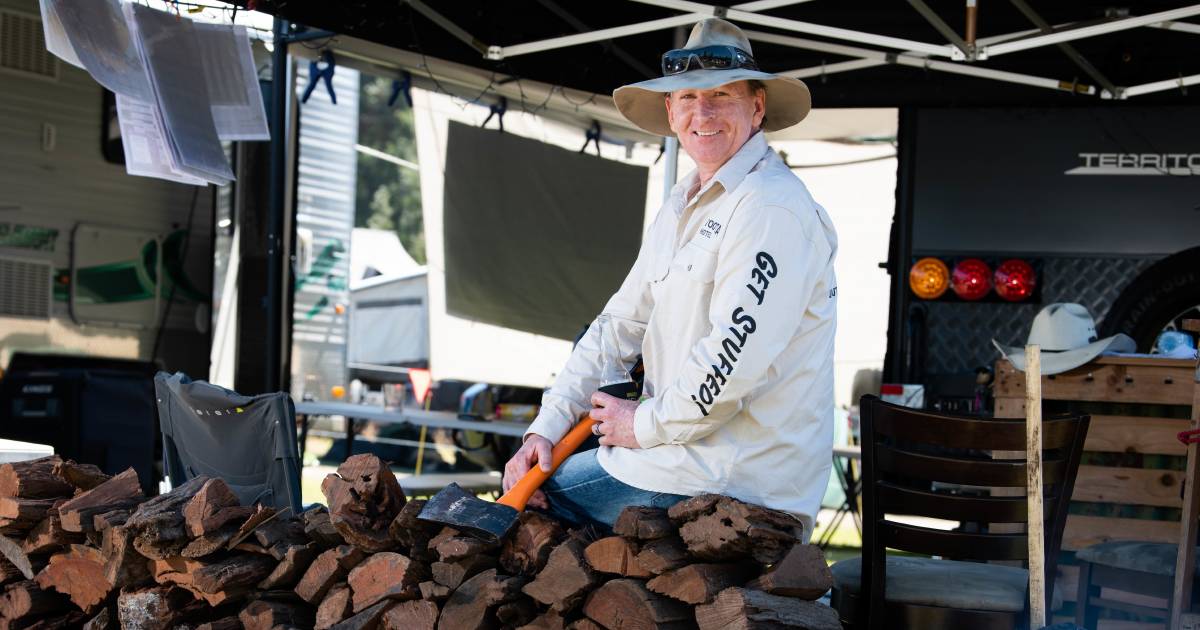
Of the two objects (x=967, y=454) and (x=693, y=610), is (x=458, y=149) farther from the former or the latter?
(x=693, y=610)

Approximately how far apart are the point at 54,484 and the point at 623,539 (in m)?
1.98

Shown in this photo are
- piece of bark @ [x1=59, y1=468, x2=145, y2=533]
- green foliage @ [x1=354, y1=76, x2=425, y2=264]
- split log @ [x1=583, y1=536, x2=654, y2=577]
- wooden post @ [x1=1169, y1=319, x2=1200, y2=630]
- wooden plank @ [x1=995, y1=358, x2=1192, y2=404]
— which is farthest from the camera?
green foliage @ [x1=354, y1=76, x2=425, y2=264]

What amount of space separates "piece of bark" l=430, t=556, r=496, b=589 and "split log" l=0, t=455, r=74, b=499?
151cm

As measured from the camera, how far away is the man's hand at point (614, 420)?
276cm

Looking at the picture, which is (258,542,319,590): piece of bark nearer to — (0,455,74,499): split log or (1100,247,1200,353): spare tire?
(0,455,74,499): split log

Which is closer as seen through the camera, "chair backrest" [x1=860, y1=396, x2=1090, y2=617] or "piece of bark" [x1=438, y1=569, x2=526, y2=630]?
"piece of bark" [x1=438, y1=569, x2=526, y2=630]

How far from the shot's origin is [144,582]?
3.36 m

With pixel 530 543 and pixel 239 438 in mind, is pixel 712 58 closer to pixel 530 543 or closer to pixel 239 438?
pixel 530 543

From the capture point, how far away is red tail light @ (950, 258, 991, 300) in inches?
248

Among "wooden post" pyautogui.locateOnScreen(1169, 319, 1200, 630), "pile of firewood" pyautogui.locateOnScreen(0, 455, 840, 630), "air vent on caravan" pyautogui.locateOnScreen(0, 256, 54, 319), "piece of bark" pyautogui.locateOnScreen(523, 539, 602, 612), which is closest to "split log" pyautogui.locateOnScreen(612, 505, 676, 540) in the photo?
"pile of firewood" pyautogui.locateOnScreen(0, 455, 840, 630)

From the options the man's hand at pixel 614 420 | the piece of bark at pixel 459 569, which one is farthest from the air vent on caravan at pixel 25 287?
the man's hand at pixel 614 420

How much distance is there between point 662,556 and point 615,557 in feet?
0.42

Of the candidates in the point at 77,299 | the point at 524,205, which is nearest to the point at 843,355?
the point at 524,205

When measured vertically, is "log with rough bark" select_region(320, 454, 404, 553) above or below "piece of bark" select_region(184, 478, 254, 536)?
above
